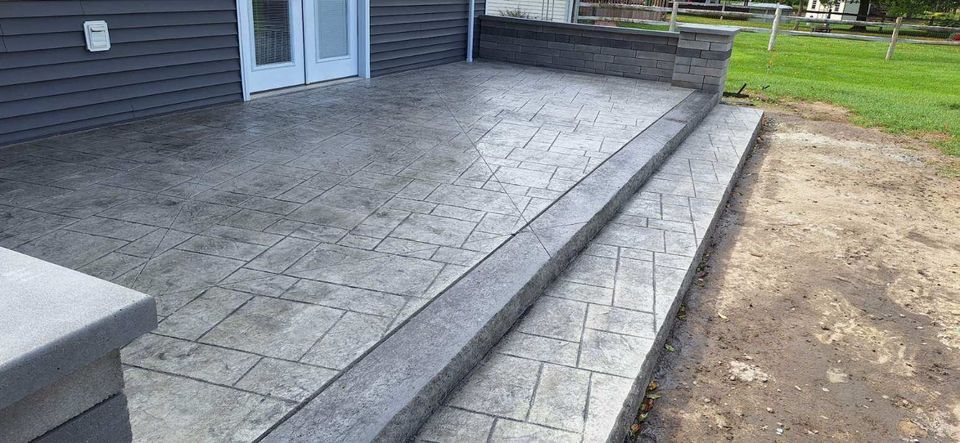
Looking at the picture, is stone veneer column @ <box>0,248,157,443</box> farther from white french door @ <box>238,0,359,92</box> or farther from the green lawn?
the green lawn

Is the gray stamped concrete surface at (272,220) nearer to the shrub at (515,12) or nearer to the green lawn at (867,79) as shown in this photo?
the green lawn at (867,79)

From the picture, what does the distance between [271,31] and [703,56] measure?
4922mm

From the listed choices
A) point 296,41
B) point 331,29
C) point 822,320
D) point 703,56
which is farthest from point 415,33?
point 822,320

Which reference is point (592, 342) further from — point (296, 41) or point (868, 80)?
point (868, 80)

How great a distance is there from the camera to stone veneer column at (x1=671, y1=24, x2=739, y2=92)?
7848 mm

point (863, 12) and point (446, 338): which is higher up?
point (863, 12)

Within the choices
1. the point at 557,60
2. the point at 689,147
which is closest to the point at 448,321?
the point at 689,147

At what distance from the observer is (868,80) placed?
11562mm

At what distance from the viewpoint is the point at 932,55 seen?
16.2 meters

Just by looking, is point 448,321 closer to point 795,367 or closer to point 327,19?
point 795,367

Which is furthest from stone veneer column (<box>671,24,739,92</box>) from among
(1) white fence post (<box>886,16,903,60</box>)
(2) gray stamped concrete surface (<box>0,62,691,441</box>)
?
(1) white fence post (<box>886,16,903,60</box>)

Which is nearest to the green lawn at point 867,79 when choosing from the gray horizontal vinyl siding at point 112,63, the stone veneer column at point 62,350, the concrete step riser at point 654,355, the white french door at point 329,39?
the concrete step riser at point 654,355

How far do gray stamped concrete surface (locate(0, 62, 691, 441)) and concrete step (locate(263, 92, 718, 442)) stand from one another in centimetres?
9

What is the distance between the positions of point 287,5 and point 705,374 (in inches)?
203
